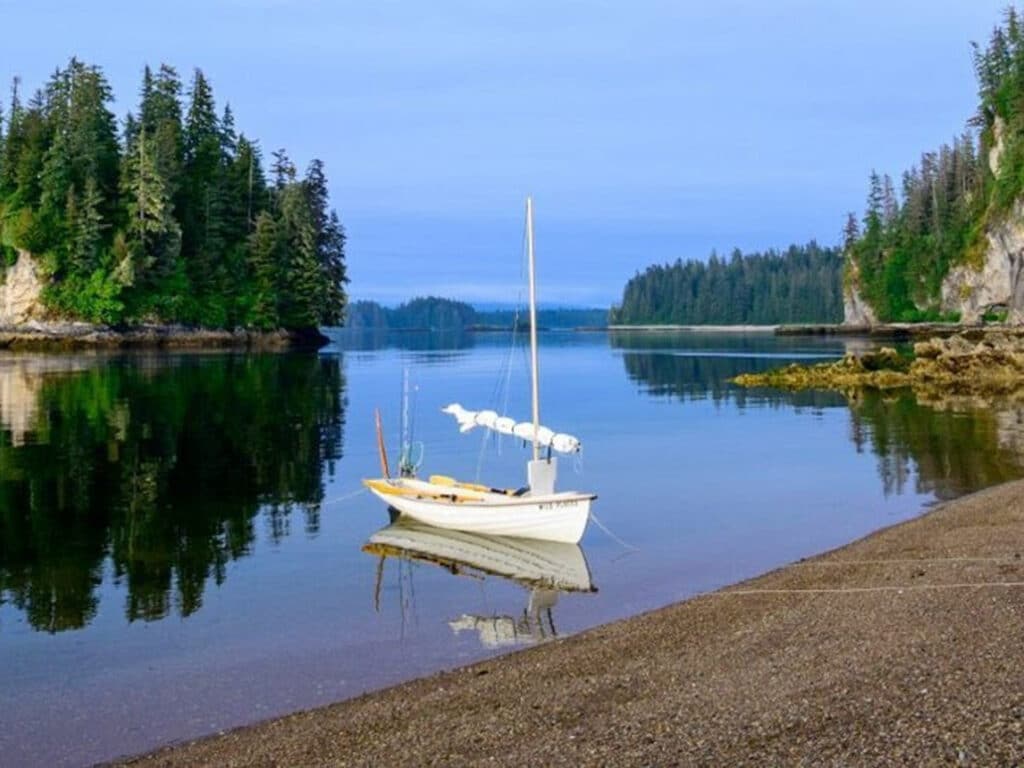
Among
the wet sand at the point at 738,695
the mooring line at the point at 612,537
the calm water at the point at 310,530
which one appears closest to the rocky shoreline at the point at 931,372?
the calm water at the point at 310,530

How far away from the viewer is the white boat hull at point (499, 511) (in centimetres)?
2203

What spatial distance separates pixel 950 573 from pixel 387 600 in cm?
890

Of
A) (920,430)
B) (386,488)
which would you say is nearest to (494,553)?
(386,488)

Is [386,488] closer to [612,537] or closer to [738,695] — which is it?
[612,537]

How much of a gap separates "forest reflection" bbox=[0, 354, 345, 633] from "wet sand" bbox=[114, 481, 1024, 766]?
6615mm

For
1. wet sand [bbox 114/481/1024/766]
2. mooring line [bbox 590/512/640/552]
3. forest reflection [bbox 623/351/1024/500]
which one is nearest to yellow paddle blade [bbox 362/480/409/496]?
mooring line [bbox 590/512/640/552]

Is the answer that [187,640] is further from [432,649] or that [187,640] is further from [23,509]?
[23,509]

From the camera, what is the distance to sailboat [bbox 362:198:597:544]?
2209 centimetres

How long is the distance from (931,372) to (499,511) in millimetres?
45696

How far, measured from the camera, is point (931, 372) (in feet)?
201

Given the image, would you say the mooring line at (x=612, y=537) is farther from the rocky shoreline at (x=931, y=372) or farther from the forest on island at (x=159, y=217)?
the forest on island at (x=159, y=217)

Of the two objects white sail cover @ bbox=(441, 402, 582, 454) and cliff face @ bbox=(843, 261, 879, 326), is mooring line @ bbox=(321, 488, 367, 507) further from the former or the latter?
cliff face @ bbox=(843, 261, 879, 326)

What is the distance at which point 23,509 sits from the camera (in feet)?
82.3

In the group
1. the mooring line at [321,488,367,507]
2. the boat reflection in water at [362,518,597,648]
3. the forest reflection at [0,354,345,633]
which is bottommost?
the boat reflection in water at [362,518,597,648]
